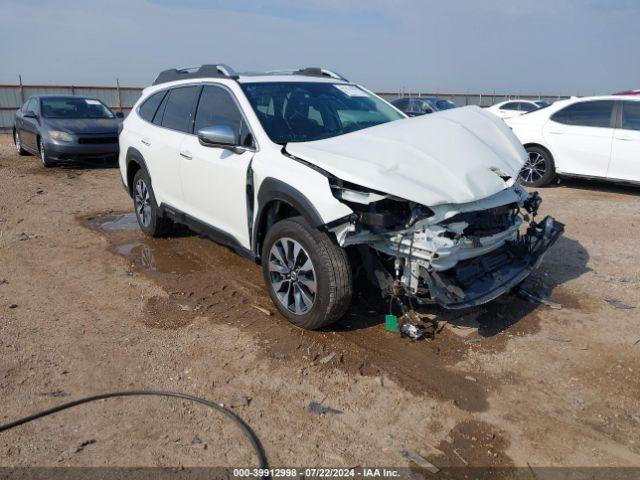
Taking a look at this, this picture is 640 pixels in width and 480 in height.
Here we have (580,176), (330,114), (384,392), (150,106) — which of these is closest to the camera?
(384,392)

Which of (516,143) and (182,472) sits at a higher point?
(516,143)

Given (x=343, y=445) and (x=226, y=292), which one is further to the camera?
(x=226, y=292)

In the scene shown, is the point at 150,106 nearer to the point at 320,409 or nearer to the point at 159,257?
the point at 159,257

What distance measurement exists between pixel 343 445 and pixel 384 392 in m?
0.56

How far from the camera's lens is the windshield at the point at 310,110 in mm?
4387

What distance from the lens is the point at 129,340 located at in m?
4.00

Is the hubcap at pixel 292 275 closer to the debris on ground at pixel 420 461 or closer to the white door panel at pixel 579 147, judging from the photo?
the debris on ground at pixel 420 461

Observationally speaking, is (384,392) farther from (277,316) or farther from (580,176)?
(580,176)

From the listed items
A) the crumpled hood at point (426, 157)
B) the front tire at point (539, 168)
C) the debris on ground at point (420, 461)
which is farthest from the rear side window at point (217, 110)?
the front tire at point (539, 168)

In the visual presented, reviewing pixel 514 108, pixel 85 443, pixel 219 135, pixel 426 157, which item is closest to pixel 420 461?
pixel 85 443

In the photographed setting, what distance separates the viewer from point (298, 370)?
11.8 ft

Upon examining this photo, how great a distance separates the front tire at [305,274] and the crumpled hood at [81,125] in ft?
28.9

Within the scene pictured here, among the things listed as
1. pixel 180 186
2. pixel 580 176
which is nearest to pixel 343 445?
pixel 180 186

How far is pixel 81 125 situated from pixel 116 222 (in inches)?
206
